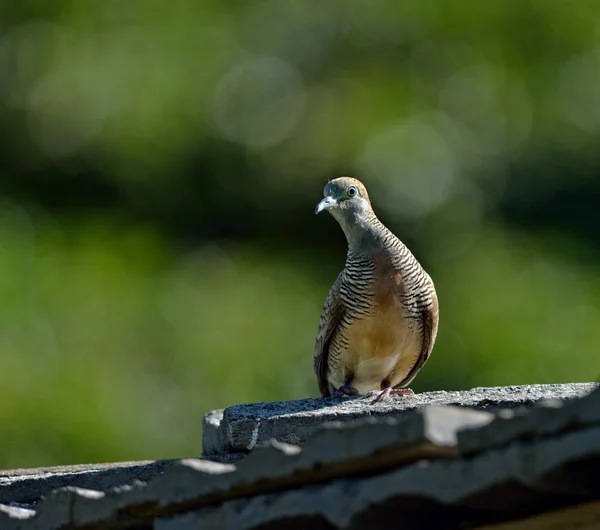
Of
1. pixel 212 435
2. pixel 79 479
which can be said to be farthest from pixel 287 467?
pixel 212 435

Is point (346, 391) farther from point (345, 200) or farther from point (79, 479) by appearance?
point (79, 479)

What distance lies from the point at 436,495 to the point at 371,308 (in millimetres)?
3674

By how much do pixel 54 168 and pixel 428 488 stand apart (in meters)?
16.4

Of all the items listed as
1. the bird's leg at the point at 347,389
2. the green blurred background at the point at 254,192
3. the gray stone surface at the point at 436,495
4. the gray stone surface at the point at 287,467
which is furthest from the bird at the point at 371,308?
the green blurred background at the point at 254,192

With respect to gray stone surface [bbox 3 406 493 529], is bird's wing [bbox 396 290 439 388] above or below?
above

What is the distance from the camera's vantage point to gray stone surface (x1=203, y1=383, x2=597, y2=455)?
4023mm

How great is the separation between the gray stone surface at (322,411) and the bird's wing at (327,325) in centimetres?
188

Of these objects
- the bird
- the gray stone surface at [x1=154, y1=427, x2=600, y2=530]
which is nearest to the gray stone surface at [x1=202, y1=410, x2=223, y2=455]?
the bird

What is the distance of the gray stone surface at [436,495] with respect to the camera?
7.27 ft

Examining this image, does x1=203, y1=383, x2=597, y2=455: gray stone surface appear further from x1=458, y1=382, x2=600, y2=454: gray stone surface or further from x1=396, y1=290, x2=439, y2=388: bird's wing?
x1=396, y1=290, x2=439, y2=388: bird's wing

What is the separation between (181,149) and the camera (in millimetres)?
18641

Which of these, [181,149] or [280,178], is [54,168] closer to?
[181,149]

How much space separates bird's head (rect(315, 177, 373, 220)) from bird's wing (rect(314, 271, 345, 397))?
30cm

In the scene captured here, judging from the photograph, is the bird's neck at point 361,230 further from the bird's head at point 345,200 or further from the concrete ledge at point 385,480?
the concrete ledge at point 385,480
